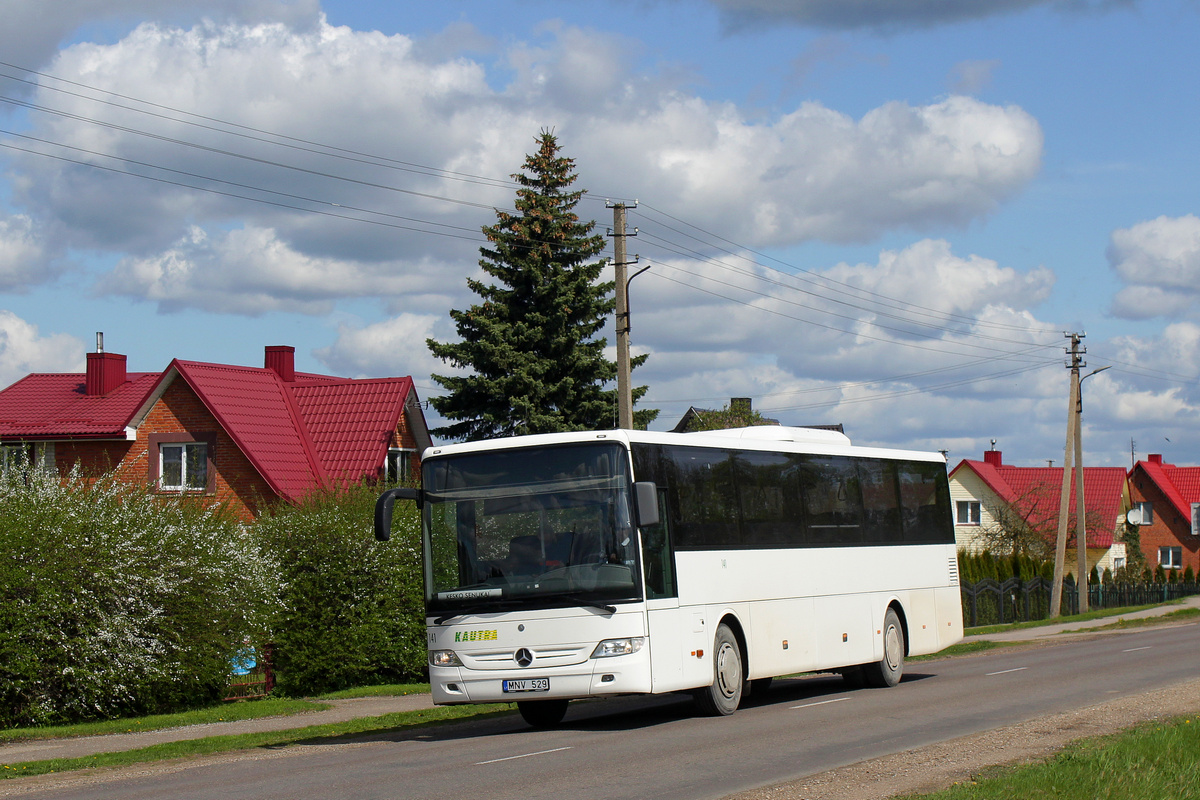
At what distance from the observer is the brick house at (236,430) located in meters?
38.5

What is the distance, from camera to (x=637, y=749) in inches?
489

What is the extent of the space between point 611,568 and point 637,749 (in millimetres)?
2121

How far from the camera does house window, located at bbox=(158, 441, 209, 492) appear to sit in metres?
39.0

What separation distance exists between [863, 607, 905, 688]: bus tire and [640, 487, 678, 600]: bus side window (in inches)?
234

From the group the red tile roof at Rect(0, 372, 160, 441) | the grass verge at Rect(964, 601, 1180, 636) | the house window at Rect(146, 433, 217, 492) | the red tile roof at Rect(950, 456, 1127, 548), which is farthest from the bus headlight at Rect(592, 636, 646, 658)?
the red tile roof at Rect(950, 456, 1127, 548)

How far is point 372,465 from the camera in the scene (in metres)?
39.2

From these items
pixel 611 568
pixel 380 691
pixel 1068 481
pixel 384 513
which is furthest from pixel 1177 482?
pixel 384 513

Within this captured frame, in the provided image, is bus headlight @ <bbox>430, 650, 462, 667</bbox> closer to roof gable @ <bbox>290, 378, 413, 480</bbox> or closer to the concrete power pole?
roof gable @ <bbox>290, 378, 413, 480</bbox>

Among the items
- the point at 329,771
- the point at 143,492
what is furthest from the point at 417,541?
the point at 329,771

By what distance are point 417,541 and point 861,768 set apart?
1532cm

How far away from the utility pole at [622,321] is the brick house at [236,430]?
13.3 m

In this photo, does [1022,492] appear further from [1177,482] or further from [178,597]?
[178,597]

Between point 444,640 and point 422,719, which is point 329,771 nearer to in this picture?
point 444,640

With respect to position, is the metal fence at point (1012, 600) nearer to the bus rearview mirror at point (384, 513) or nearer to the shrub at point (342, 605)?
the shrub at point (342, 605)
